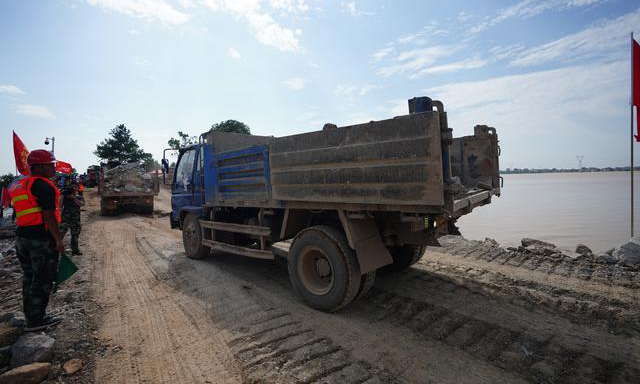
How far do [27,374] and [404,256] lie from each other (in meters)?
4.46

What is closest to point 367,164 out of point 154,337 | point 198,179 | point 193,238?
point 154,337

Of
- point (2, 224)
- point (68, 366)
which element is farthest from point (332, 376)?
point (2, 224)

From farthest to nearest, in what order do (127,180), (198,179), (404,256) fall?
1. (127,180)
2. (198,179)
3. (404,256)

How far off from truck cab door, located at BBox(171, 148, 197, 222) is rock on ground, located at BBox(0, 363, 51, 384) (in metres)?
4.26

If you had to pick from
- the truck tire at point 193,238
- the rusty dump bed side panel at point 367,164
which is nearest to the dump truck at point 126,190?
the truck tire at point 193,238

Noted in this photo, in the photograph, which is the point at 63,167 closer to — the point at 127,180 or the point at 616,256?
the point at 127,180

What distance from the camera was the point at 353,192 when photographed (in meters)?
3.64

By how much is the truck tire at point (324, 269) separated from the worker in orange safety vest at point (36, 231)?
2776 millimetres

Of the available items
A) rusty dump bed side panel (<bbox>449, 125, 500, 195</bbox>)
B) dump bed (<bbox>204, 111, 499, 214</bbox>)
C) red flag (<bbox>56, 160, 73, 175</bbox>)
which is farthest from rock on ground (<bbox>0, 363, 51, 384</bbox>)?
red flag (<bbox>56, 160, 73, 175</bbox>)

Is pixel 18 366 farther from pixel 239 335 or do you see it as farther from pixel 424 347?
pixel 424 347

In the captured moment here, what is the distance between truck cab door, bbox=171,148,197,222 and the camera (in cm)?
677

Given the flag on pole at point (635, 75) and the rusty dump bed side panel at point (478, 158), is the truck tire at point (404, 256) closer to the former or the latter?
the rusty dump bed side panel at point (478, 158)

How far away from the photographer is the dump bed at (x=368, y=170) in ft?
10.0

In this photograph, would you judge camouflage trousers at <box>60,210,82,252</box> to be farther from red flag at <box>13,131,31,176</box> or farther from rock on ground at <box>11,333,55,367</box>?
rock on ground at <box>11,333,55,367</box>
